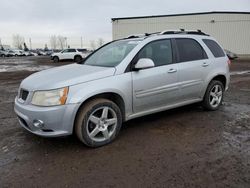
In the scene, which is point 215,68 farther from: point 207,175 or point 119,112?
point 207,175

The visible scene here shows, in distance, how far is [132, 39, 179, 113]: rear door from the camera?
4.26m

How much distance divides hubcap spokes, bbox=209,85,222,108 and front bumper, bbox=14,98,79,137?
3.40 meters

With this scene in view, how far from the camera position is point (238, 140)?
162 inches

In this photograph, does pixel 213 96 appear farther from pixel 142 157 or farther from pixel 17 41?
pixel 17 41

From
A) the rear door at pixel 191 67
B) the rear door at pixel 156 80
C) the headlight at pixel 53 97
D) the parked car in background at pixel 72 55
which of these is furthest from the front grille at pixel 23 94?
the parked car in background at pixel 72 55

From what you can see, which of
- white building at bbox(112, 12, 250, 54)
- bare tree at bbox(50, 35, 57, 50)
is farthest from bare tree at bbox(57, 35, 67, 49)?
white building at bbox(112, 12, 250, 54)

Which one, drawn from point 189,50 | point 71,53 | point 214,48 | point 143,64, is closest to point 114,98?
point 143,64

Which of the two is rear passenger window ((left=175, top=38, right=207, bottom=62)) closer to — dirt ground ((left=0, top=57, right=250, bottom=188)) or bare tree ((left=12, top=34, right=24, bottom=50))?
dirt ground ((left=0, top=57, right=250, bottom=188))

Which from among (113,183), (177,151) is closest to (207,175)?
(177,151)

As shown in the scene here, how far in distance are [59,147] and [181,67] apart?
2672 millimetres

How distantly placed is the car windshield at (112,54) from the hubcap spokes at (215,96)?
2.26m

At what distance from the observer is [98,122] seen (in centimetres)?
390

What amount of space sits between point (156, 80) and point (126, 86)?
0.65 meters

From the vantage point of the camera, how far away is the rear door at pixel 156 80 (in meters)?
4.26
